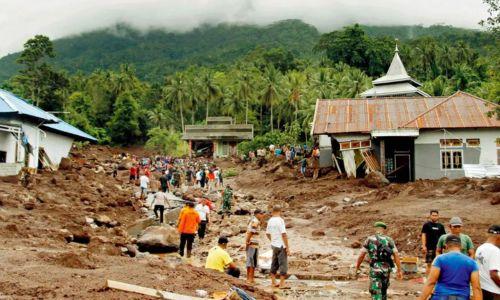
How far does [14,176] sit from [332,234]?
13.6 meters

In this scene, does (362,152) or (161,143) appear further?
(161,143)

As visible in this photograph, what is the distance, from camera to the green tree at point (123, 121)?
2753 inches

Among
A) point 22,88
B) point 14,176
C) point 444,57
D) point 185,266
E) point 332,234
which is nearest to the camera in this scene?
point 185,266

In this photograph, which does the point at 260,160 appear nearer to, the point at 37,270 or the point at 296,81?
the point at 296,81

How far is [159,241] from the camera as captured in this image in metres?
15.0

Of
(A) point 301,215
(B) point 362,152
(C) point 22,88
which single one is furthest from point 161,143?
(A) point 301,215

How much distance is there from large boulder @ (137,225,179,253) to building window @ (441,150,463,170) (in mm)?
18241

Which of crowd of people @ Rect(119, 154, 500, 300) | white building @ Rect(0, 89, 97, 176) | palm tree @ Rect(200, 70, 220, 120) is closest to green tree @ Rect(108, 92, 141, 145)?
palm tree @ Rect(200, 70, 220, 120)

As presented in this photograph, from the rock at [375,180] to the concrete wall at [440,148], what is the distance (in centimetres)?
284

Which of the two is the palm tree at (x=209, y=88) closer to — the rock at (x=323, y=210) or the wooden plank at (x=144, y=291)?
the rock at (x=323, y=210)

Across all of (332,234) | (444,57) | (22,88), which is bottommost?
(332,234)

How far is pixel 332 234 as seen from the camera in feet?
60.4

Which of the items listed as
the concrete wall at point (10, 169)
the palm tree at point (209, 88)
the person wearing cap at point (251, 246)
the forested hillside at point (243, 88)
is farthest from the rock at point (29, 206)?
the palm tree at point (209, 88)

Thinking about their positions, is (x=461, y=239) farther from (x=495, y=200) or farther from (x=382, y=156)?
(x=382, y=156)
